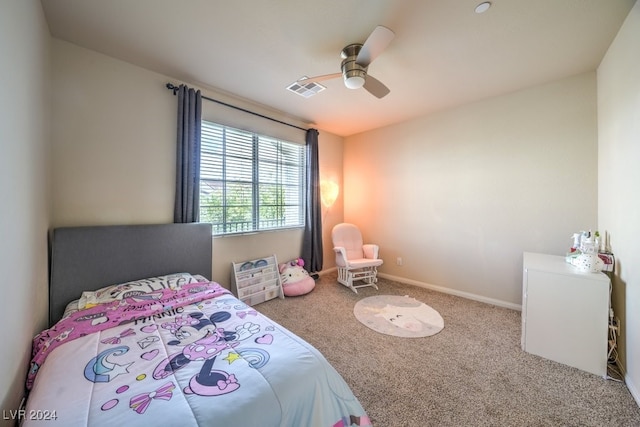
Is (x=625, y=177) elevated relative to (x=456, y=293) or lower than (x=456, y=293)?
elevated

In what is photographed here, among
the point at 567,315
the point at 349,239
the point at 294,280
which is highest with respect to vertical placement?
the point at 349,239

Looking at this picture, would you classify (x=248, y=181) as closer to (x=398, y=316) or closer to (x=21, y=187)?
(x=21, y=187)

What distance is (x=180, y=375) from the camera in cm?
107

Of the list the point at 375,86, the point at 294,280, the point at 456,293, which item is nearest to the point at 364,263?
the point at 294,280

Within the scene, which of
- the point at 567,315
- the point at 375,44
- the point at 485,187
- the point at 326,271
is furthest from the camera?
the point at 326,271

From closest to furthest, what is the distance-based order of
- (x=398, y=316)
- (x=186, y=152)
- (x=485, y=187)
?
(x=186, y=152) → (x=398, y=316) → (x=485, y=187)

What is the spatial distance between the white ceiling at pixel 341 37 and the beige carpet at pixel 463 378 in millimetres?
2640

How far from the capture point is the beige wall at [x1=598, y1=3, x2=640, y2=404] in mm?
1605

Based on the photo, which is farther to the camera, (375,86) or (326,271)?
(326,271)

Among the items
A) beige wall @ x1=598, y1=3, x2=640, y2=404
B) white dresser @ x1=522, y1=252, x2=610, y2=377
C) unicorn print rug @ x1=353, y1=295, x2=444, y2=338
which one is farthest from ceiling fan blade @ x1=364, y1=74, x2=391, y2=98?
unicorn print rug @ x1=353, y1=295, x2=444, y2=338

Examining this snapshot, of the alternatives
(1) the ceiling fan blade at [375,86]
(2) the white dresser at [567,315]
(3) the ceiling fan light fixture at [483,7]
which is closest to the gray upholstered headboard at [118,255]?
(1) the ceiling fan blade at [375,86]

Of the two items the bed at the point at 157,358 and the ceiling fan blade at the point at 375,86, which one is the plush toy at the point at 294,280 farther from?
the ceiling fan blade at the point at 375,86

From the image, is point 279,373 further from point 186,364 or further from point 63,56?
point 63,56

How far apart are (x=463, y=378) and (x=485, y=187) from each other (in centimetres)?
232
